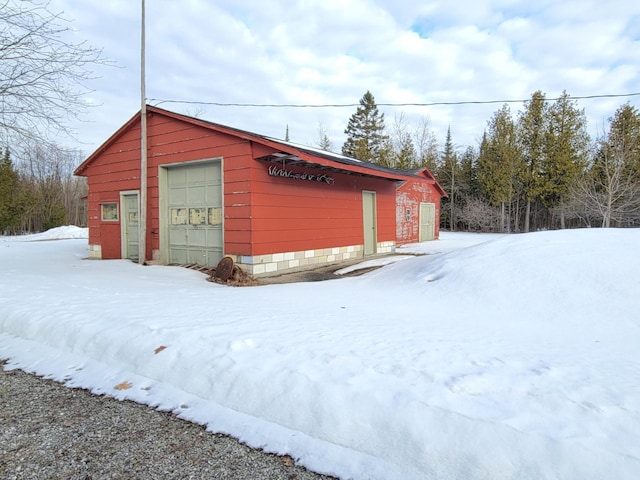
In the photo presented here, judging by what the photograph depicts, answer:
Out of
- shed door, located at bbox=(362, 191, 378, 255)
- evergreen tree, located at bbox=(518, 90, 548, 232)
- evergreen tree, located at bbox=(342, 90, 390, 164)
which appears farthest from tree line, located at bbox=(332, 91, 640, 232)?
shed door, located at bbox=(362, 191, 378, 255)

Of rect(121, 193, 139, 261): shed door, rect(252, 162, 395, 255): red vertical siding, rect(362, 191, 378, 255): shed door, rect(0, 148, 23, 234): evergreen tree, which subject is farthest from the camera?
rect(0, 148, 23, 234): evergreen tree

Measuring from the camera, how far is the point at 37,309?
15.1 ft

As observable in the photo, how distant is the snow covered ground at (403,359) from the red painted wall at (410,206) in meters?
10.8

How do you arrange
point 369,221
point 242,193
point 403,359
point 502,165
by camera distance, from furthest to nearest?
point 502,165 → point 369,221 → point 242,193 → point 403,359

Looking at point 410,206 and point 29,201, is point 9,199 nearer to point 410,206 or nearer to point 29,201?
point 29,201

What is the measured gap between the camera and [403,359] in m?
2.95

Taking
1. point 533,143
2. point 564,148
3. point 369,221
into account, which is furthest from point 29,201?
point 564,148

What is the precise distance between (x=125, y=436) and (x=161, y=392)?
1.74 ft

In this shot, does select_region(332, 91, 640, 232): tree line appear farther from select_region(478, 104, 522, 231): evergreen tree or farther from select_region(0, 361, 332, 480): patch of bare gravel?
select_region(0, 361, 332, 480): patch of bare gravel

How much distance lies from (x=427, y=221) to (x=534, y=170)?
11420 millimetres

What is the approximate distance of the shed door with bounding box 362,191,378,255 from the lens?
1222 cm

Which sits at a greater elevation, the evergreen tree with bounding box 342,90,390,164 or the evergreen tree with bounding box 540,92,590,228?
the evergreen tree with bounding box 342,90,390,164

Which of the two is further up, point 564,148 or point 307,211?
point 564,148

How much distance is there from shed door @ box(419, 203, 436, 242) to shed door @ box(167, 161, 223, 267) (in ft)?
40.0
